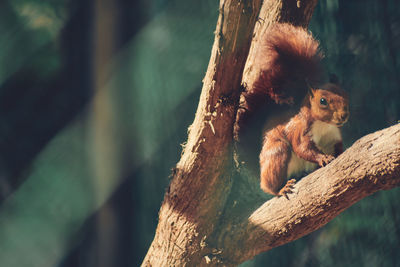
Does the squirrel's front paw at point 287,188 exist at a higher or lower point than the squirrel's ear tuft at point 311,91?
lower

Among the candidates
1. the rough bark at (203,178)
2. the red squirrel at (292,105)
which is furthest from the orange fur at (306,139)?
the rough bark at (203,178)

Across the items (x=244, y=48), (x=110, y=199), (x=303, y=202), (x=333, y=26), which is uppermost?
(x=333, y=26)

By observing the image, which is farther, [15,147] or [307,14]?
[15,147]

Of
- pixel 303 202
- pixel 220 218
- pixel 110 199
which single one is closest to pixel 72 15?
pixel 110 199

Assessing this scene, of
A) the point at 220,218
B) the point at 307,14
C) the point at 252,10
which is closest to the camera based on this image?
the point at 252,10

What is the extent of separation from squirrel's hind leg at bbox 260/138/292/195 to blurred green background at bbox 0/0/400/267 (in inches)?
18.9

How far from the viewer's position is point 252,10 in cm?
75

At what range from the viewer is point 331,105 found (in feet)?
2.84

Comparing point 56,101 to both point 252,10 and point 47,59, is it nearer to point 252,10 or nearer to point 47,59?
point 47,59

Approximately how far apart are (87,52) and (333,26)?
917mm

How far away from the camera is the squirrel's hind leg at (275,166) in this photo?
926 millimetres

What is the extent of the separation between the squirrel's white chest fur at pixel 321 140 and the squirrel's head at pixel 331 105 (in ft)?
0.09

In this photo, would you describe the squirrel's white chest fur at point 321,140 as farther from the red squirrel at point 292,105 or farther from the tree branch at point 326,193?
the tree branch at point 326,193

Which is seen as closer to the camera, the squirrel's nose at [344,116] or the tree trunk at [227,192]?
the tree trunk at [227,192]
